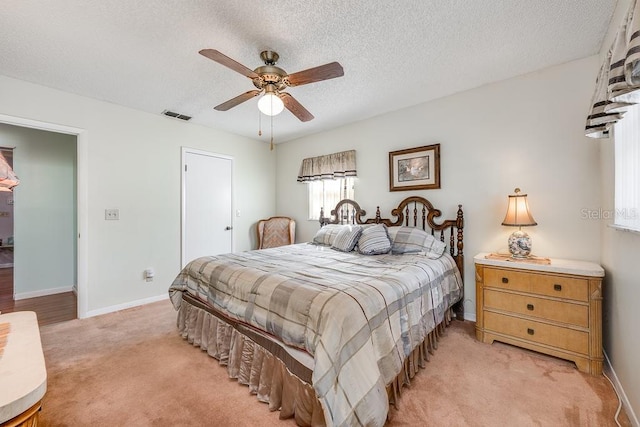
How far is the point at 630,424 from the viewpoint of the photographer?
1.49 meters

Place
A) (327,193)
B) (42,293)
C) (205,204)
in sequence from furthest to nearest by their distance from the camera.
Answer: (327,193), (205,204), (42,293)

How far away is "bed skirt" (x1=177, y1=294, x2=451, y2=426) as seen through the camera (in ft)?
4.93

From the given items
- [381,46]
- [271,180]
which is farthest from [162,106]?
[381,46]

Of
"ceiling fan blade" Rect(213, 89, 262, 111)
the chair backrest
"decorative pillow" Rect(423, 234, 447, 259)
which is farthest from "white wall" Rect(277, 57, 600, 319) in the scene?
"ceiling fan blade" Rect(213, 89, 262, 111)

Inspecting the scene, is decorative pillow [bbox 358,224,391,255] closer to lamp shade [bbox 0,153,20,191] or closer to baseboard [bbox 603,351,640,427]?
baseboard [bbox 603,351,640,427]

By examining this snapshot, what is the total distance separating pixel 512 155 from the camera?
8.84ft

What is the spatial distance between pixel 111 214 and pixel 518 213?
4.39 m

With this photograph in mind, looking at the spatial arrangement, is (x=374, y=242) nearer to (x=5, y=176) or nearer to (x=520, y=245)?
(x=520, y=245)

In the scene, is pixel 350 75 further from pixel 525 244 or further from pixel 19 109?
pixel 19 109

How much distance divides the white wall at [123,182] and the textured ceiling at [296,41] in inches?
9.4

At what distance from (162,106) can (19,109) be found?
4.16 ft

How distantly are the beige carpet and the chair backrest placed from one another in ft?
7.53

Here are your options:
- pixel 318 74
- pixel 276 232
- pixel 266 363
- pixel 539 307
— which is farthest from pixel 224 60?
pixel 276 232

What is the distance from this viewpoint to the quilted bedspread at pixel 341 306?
Answer: 4.32 feet
